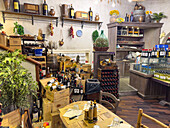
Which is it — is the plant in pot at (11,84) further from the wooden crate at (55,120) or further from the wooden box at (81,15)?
the wooden box at (81,15)

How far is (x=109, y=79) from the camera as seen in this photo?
3.56m

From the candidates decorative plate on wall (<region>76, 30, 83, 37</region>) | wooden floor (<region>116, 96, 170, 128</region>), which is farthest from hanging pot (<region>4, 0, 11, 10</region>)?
wooden floor (<region>116, 96, 170, 128</region>)

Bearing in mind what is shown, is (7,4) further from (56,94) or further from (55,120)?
(55,120)

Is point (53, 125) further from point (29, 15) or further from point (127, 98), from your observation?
point (29, 15)

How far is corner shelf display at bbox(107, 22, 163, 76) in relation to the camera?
6.07 meters

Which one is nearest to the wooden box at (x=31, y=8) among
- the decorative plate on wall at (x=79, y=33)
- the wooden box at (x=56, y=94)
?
the decorative plate on wall at (x=79, y=33)

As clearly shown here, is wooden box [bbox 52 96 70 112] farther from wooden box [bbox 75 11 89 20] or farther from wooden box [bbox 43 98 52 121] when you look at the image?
wooden box [bbox 75 11 89 20]

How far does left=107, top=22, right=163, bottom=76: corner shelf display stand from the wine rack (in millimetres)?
2879

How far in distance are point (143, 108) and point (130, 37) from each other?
4.49 metres

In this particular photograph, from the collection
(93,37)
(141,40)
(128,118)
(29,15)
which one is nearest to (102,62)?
(128,118)

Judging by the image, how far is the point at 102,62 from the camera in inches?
141

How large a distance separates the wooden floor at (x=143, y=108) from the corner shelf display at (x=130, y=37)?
8.93ft

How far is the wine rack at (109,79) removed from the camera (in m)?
3.52

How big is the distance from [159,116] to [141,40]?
4.96m
